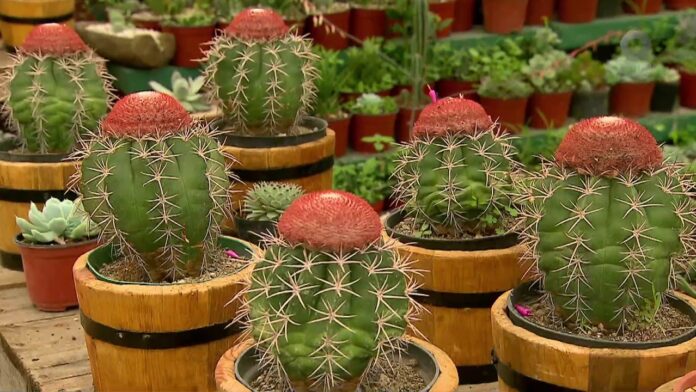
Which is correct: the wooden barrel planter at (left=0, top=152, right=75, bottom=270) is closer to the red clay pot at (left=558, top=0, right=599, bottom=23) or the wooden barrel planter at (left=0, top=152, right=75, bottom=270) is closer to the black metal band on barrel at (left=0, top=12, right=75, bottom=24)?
the black metal band on barrel at (left=0, top=12, right=75, bottom=24)

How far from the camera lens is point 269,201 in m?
3.24

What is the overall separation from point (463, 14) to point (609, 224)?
420 centimetres

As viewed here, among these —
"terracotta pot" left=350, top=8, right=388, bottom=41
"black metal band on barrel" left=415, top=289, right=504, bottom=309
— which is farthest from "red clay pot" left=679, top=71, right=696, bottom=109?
"black metal band on barrel" left=415, top=289, right=504, bottom=309

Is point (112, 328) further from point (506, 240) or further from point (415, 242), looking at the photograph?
point (506, 240)

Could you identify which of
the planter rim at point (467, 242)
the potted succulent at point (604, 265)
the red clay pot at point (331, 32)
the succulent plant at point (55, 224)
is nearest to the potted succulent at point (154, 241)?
the planter rim at point (467, 242)

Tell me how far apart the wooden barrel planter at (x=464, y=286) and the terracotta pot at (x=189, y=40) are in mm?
2678

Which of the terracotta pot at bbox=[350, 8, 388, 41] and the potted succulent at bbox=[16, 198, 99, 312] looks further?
the terracotta pot at bbox=[350, 8, 388, 41]

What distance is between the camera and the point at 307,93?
3551 mm

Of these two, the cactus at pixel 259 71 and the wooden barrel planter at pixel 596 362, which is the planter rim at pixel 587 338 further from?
the cactus at pixel 259 71

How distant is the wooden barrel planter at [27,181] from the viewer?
343 cm

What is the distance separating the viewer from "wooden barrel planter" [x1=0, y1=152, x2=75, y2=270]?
3.43m

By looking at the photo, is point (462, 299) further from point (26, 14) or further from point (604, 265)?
point (26, 14)

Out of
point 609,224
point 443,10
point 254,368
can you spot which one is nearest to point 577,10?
point 443,10

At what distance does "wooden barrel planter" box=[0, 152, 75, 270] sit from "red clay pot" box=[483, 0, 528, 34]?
3349 millimetres
